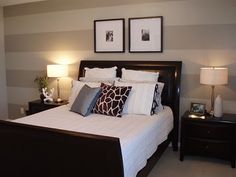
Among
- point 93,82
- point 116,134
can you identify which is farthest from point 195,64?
point 116,134

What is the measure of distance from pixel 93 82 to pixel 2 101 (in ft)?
8.80

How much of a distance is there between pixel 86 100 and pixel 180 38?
5.49 feet

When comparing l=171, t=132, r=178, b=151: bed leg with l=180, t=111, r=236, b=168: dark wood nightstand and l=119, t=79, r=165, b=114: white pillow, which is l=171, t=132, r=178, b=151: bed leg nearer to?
l=180, t=111, r=236, b=168: dark wood nightstand

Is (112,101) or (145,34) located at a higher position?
(145,34)

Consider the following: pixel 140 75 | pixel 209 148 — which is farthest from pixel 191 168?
pixel 140 75

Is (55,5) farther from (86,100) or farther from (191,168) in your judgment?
(191,168)

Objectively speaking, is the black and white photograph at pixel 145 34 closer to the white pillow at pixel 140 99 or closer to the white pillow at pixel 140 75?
the white pillow at pixel 140 75

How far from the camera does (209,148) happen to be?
A: 3307 mm

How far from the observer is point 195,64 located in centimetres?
371

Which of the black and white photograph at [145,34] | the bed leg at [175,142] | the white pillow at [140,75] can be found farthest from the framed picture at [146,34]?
the bed leg at [175,142]

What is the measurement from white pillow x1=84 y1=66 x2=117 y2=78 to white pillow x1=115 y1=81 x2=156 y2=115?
69 cm

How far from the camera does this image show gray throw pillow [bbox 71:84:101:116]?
3.20 m

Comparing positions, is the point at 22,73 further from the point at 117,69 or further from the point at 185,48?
the point at 185,48

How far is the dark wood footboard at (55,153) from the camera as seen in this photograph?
196cm
